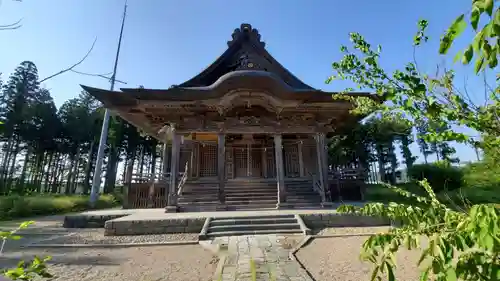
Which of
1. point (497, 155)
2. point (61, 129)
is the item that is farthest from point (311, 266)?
point (61, 129)

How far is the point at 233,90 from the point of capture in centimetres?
894

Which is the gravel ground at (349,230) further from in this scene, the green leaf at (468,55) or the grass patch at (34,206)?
the grass patch at (34,206)

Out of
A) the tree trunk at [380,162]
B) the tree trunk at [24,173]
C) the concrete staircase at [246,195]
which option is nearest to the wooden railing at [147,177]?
the concrete staircase at [246,195]

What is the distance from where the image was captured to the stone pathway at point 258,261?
3.48 metres

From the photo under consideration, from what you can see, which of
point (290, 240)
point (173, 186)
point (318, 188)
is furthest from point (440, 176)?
point (173, 186)

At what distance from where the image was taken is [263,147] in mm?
13867

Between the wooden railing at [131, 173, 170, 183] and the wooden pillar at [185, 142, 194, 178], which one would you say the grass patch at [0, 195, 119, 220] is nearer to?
the wooden railing at [131, 173, 170, 183]

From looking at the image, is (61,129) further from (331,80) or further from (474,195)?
(474,195)


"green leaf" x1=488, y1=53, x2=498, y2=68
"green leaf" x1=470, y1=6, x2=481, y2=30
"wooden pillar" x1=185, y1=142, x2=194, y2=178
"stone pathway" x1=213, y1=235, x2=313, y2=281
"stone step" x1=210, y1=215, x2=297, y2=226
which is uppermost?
"wooden pillar" x1=185, y1=142, x2=194, y2=178

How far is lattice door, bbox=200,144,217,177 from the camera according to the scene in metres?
13.6

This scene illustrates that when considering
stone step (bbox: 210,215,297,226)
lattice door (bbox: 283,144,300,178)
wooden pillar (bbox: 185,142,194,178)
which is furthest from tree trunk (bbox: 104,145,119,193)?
stone step (bbox: 210,215,297,226)

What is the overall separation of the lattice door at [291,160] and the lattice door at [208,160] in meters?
4.02

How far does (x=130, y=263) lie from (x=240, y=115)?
714cm

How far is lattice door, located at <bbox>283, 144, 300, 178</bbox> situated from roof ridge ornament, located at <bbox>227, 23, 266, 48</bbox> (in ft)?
18.8
